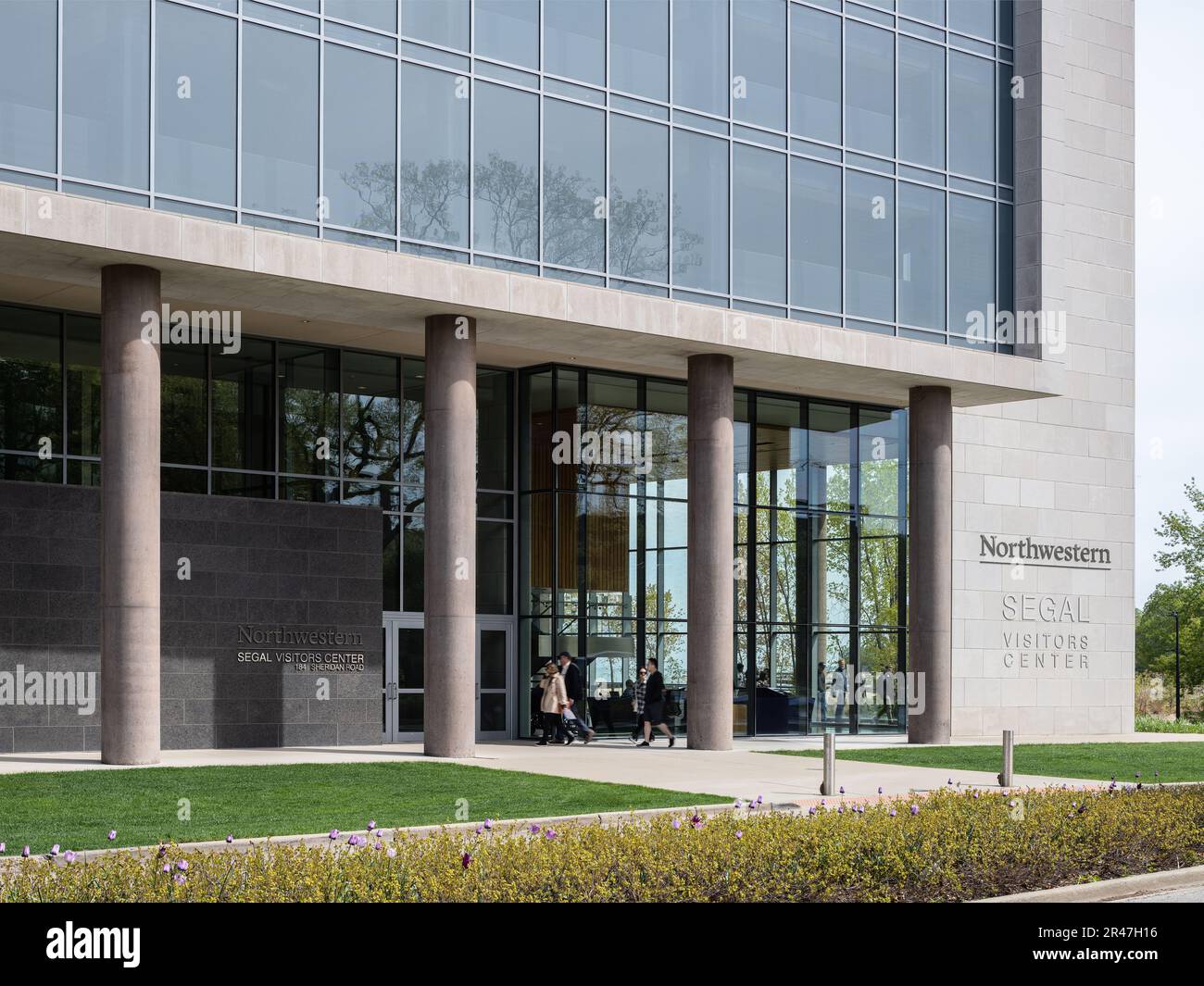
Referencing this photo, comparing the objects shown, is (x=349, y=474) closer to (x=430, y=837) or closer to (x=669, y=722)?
(x=669, y=722)

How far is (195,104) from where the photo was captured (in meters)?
23.1

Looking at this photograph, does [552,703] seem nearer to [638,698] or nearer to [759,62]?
[638,698]

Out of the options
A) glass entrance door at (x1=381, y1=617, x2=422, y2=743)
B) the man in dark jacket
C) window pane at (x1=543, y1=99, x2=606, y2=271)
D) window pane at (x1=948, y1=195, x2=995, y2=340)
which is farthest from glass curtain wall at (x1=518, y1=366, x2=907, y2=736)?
window pane at (x1=543, y1=99, x2=606, y2=271)

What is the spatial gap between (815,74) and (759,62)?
140cm

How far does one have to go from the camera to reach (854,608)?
34844mm

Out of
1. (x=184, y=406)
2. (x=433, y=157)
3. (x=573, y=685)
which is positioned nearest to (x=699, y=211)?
(x=433, y=157)

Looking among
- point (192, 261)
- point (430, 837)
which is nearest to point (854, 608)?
point (192, 261)

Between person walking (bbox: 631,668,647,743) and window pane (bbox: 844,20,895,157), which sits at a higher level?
window pane (bbox: 844,20,895,157)

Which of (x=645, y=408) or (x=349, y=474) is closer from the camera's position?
(x=349, y=474)

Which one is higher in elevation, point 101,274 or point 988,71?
point 988,71

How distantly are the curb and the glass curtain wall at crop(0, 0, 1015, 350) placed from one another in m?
16.1

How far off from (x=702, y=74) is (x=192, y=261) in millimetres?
10878

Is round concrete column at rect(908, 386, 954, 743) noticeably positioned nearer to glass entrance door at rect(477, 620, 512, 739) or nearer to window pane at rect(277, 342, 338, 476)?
glass entrance door at rect(477, 620, 512, 739)

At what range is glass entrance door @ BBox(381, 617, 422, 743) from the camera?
29297mm
